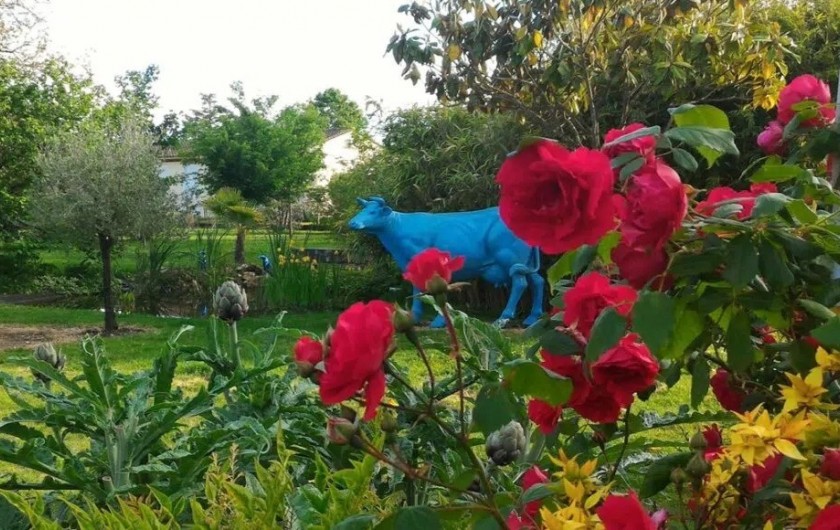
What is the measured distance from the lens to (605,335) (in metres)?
0.75

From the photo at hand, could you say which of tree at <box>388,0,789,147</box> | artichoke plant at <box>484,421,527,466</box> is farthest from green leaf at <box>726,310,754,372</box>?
tree at <box>388,0,789,147</box>

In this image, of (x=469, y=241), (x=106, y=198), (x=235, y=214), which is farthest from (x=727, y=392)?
(x=235, y=214)

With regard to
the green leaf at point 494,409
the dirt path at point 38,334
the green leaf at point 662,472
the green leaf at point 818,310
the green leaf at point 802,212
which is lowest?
the dirt path at point 38,334

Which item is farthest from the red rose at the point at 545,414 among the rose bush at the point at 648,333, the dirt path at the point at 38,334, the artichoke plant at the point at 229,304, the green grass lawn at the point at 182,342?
the dirt path at the point at 38,334

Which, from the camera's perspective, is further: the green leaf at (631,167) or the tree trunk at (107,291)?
the tree trunk at (107,291)

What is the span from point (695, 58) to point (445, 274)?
192 inches

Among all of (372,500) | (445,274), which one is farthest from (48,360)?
(445,274)

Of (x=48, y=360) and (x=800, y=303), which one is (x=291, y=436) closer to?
(x=48, y=360)

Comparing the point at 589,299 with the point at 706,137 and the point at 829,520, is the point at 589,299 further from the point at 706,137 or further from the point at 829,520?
the point at 829,520

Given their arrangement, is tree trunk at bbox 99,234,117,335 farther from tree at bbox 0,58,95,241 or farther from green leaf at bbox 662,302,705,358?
green leaf at bbox 662,302,705,358

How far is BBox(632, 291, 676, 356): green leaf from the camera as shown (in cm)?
73

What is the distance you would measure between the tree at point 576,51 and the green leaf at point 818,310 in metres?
4.17

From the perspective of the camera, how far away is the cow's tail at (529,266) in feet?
25.3

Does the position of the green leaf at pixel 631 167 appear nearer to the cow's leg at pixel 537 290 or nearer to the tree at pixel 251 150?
the cow's leg at pixel 537 290
